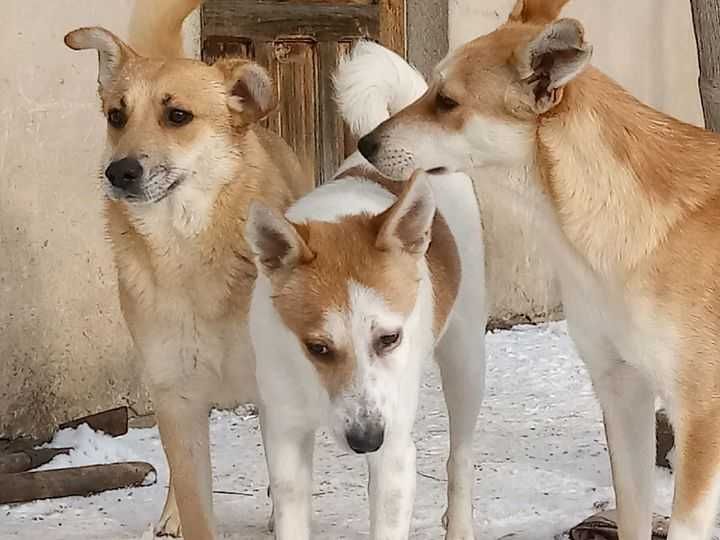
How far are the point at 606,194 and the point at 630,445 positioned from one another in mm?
681

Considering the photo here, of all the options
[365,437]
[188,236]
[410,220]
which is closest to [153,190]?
[188,236]

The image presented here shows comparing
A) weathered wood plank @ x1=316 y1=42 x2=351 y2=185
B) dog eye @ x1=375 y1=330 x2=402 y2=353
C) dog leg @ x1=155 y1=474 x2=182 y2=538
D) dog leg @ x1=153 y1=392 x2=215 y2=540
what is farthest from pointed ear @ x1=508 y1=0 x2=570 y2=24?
weathered wood plank @ x1=316 y1=42 x2=351 y2=185

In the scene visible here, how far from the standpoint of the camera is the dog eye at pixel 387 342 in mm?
2730

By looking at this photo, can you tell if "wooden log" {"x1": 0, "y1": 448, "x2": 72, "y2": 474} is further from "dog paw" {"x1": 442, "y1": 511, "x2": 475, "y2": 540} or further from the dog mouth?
"dog paw" {"x1": 442, "y1": 511, "x2": 475, "y2": 540}

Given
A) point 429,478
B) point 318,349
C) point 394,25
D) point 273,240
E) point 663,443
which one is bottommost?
point 429,478

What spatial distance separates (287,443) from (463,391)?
79cm

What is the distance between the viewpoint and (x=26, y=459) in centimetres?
427

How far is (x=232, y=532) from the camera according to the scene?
12.4ft

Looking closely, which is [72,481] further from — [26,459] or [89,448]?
[89,448]

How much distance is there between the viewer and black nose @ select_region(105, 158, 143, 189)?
3.09 m

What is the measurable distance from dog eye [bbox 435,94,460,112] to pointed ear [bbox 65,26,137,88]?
2.89 feet

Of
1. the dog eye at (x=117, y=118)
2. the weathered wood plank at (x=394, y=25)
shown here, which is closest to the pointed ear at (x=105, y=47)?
the dog eye at (x=117, y=118)

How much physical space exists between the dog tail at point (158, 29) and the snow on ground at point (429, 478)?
144 centimetres

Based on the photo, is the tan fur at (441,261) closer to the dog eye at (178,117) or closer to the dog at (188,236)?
the dog at (188,236)
